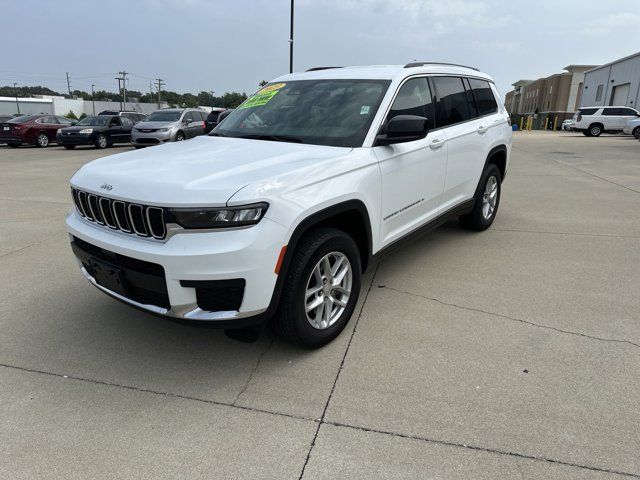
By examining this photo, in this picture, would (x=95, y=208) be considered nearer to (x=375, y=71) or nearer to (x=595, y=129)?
(x=375, y=71)

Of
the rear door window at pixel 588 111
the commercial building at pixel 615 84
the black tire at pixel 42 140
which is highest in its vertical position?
the commercial building at pixel 615 84

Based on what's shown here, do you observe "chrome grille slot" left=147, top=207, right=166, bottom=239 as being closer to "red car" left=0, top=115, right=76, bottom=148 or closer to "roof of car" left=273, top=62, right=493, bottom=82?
"roof of car" left=273, top=62, right=493, bottom=82

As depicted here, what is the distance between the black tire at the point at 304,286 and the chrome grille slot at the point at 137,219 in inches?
33.1

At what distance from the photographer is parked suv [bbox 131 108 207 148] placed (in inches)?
664

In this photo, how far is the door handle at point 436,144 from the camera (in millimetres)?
4060

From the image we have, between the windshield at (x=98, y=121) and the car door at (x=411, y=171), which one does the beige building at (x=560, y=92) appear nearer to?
the windshield at (x=98, y=121)

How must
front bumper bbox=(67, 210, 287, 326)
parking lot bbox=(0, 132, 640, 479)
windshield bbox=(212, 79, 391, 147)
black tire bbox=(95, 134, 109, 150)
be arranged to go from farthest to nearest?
1. black tire bbox=(95, 134, 109, 150)
2. windshield bbox=(212, 79, 391, 147)
3. front bumper bbox=(67, 210, 287, 326)
4. parking lot bbox=(0, 132, 640, 479)

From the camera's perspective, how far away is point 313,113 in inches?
148

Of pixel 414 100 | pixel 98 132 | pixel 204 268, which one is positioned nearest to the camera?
pixel 204 268

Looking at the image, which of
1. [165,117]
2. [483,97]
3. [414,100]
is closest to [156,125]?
[165,117]

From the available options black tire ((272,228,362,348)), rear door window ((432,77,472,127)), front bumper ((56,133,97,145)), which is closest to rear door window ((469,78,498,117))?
rear door window ((432,77,472,127))

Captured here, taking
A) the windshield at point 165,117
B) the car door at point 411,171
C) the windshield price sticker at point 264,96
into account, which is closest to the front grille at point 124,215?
the car door at point 411,171

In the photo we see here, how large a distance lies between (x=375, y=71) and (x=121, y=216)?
96.5 inches

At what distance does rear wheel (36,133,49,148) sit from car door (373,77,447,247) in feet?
71.0
